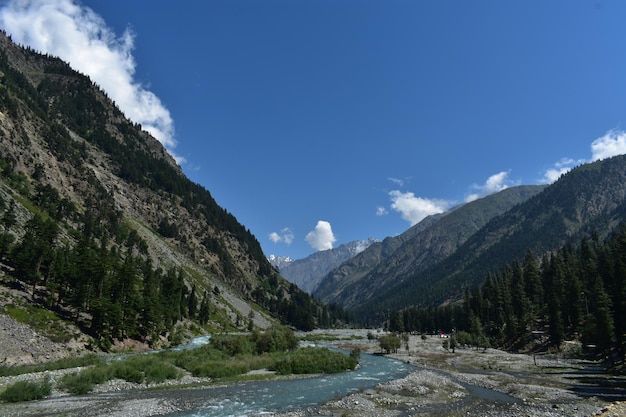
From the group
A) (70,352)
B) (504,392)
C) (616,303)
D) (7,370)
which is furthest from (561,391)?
(70,352)

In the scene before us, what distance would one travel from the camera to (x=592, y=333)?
63.5 m

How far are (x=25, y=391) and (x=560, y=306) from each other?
107805 millimetres

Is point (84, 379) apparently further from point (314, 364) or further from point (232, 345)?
point (314, 364)

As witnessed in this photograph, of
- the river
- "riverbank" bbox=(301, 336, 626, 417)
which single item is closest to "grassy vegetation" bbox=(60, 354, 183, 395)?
the river

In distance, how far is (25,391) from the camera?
3619 cm

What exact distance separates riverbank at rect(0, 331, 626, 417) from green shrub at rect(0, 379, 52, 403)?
4.60 feet

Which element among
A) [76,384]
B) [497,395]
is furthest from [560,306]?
[76,384]

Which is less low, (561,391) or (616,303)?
(616,303)

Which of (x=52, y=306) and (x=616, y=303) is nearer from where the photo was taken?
(x=616, y=303)

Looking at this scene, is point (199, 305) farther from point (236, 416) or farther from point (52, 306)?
point (236, 416)

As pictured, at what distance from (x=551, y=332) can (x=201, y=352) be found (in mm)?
76893

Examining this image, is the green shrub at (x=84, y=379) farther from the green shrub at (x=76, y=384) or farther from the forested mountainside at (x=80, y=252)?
the forested mountainside at (x=80, y=252)

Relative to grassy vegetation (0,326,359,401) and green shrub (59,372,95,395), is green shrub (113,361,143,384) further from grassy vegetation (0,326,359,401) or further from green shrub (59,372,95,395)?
green shrub (59,372,95,395)

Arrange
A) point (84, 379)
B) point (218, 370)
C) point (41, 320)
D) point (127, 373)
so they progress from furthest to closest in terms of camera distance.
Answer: point (41, 320) → point (218, 370) → point (127, 373) → point (84, 379)
